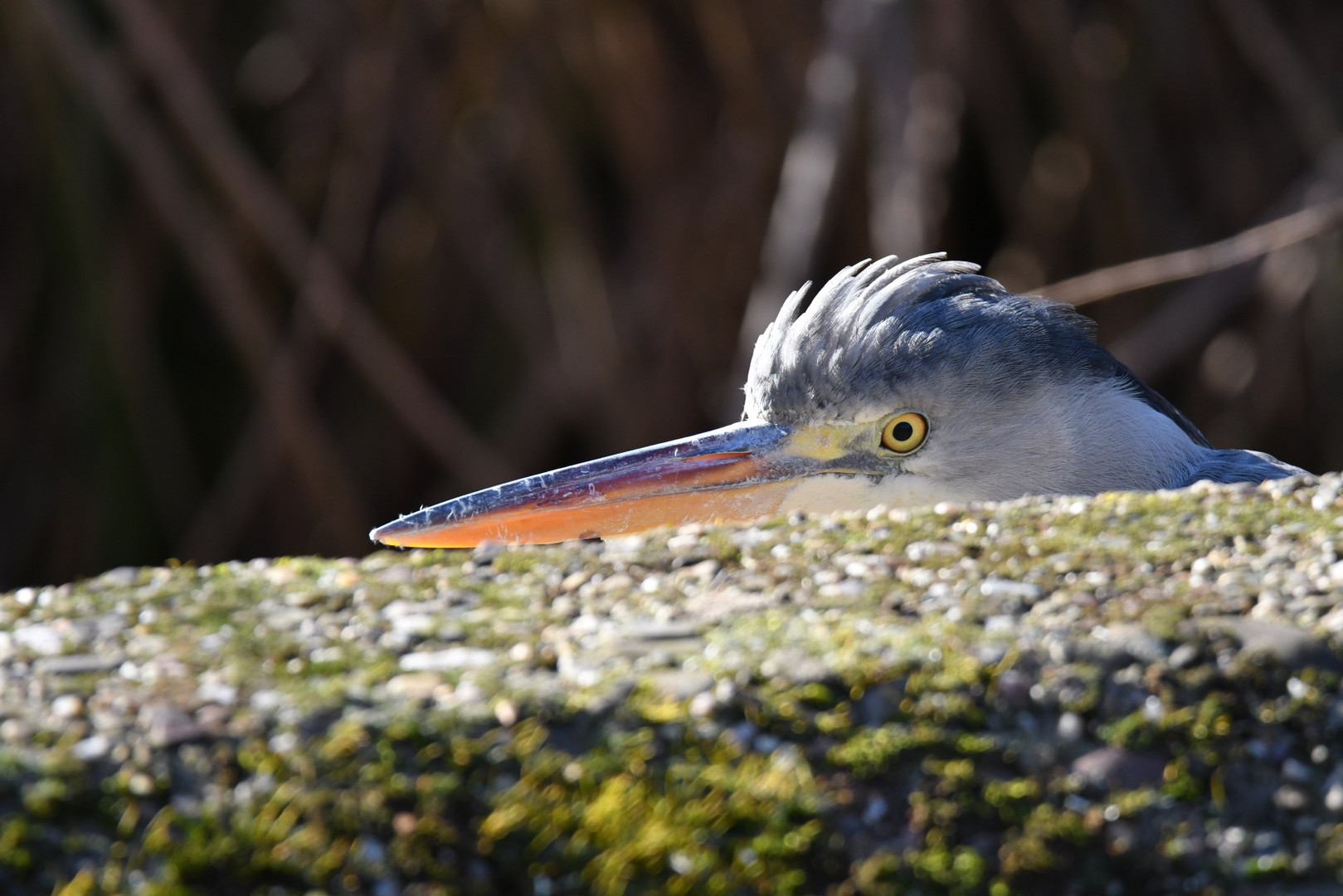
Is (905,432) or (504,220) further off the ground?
(504,220)

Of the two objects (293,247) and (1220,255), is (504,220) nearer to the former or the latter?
(293,247)

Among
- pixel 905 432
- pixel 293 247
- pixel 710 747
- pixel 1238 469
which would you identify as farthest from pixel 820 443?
pixel 293 247

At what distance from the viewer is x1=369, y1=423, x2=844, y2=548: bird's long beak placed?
2.94 metres

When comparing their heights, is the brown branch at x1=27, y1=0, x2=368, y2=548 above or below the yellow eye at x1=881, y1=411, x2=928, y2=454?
above

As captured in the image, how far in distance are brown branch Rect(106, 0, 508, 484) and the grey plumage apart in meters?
2.46

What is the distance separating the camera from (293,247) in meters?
5.45

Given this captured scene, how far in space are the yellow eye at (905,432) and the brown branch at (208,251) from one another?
300 centimetres

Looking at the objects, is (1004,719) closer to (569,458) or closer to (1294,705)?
(1294,705)

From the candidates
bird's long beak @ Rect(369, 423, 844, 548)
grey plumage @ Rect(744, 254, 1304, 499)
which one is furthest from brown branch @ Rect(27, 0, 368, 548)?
grey plumage @ Rect(744, 254, 1304, 499)

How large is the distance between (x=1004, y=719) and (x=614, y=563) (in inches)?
20.8

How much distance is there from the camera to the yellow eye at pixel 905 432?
10.9 feet

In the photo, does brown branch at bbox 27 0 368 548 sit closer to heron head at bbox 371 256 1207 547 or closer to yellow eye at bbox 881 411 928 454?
heron head at bbox 371 256 1207 547

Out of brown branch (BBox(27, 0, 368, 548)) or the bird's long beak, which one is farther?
brown branch (BBox(27, 0, 368, 548))

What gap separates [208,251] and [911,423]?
3272 mm
